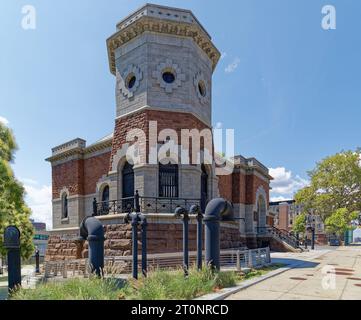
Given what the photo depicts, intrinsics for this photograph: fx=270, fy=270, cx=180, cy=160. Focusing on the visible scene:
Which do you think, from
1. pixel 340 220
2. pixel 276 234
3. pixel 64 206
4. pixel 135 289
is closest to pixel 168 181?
pixel 135 289

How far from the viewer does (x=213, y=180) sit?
639 inches

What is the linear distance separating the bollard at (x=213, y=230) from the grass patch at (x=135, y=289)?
1.11 m

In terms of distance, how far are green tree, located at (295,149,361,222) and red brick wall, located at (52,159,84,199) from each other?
33218 millimetres

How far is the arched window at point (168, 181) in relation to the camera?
14.3 metres

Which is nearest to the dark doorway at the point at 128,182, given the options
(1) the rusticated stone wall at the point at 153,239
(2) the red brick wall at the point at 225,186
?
(1) the rusticated stone wall at the point at 153,239

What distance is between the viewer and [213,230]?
30.0ft

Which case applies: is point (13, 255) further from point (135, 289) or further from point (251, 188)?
point (251, 188)

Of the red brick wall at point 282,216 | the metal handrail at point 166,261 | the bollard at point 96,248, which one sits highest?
the bollard at point 96,248

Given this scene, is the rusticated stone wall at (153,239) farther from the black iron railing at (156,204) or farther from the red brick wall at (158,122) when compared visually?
the red brick wall at (158,122)

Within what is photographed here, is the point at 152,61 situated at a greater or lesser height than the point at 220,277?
greater
